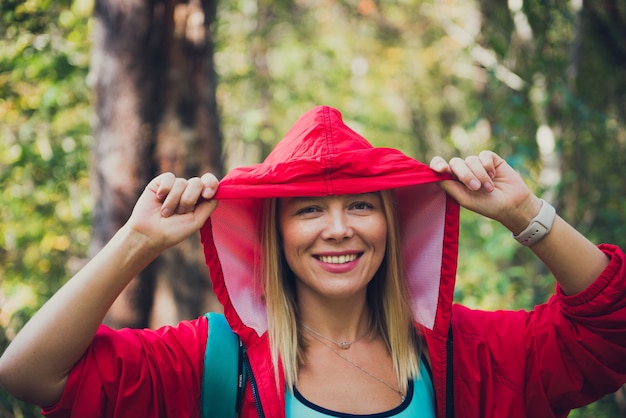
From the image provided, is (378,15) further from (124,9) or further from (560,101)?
(124,9)

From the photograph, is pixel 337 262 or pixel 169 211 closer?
pixel 169 211

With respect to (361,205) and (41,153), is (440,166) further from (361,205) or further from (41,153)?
(41,153)

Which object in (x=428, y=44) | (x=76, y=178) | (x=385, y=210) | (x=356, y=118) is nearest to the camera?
(x=385, y=210)

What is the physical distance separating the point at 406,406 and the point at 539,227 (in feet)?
2.59

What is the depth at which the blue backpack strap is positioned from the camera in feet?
6.57

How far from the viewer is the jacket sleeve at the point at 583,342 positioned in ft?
6.51

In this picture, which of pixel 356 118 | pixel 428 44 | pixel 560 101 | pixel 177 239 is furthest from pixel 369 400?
pixel 428 44

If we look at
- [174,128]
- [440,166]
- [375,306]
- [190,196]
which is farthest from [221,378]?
[174,128]

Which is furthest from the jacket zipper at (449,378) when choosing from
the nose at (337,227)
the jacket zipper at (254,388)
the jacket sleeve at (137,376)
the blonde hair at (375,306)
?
the jacket sleeve at (137,376)

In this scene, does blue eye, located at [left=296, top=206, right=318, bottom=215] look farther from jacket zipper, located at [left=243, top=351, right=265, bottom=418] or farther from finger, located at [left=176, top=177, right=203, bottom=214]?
jacket zipper, located at [left=243, top=351, right=265, bottom=418]

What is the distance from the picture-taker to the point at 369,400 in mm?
2137

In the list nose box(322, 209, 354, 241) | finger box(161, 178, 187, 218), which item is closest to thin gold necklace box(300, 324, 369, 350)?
nose box(322, 209, 354, 241)

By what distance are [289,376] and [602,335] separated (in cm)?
109

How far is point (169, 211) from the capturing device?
195cm
